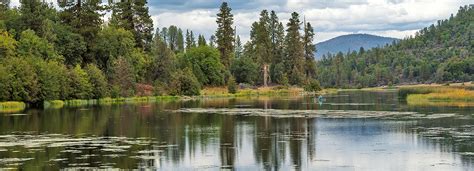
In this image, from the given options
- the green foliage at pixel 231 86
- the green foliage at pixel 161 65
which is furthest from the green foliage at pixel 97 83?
the green foliage at pixel 231 86

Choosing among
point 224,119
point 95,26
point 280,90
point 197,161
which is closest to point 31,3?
point 95,26

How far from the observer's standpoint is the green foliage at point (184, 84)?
388 ft

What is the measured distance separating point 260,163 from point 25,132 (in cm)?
2132

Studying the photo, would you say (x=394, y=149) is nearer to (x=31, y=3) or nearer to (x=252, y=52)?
(x=31, y=3)

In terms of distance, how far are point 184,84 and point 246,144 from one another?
8663 cm

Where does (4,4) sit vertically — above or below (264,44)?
above

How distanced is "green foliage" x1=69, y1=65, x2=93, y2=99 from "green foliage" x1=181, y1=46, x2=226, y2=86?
34991 mm

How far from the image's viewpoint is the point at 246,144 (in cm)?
3338

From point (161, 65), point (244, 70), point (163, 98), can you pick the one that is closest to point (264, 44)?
point (244, 70)

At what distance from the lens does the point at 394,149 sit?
30812 mm

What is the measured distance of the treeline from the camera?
91125 millimetres

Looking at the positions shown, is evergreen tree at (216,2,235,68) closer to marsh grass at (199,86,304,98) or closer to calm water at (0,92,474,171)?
marsh grass at (199,86,304,98)

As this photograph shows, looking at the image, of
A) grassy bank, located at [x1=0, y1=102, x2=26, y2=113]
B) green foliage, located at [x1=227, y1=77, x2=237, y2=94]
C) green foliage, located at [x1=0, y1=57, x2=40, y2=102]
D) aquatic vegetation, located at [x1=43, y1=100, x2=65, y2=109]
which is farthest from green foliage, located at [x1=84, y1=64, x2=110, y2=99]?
green foliage, located at [x1=227, y1=77, x2=237, y2=94]

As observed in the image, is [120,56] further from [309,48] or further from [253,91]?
[309,48]
